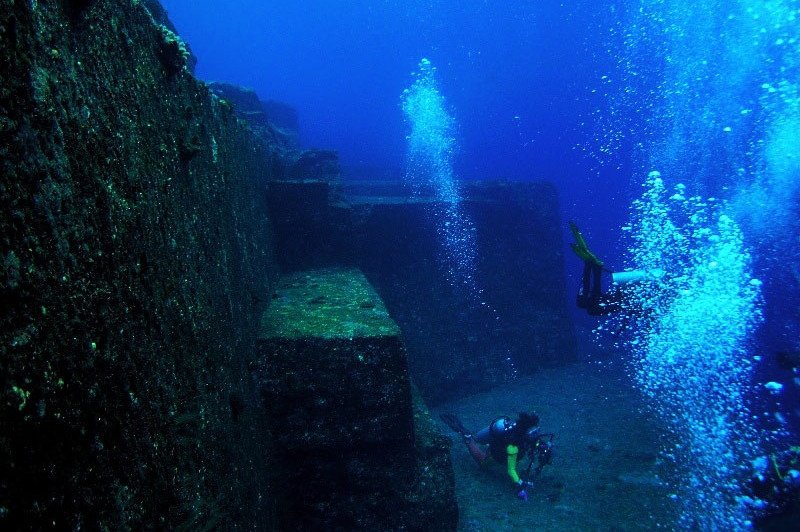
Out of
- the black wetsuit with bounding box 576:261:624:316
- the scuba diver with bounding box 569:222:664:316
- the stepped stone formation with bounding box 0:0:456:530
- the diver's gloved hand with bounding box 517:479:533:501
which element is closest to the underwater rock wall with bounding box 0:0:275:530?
the stepped stone formation with bounding box 0:0:456:530

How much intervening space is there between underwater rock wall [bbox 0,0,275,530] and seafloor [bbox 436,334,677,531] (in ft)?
17.3

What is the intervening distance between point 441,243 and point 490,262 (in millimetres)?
2228

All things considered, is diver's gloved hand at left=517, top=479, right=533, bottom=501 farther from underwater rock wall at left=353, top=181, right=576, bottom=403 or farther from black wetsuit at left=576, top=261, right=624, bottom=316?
underwater rock wall at left=353, top=181, right=576, bottom=403

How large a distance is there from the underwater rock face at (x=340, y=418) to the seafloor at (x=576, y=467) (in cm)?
275

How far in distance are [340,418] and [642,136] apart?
376ft

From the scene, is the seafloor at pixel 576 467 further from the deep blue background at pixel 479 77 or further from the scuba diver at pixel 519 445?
the deep blue background at pixel 479 77

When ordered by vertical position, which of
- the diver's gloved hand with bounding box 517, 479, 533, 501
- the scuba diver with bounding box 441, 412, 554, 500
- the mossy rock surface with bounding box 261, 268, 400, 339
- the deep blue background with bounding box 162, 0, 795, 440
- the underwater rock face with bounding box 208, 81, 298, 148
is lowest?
the diver's gloved hand with bounding box 517, 479, 533, 501

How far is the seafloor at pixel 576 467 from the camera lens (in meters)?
6.48

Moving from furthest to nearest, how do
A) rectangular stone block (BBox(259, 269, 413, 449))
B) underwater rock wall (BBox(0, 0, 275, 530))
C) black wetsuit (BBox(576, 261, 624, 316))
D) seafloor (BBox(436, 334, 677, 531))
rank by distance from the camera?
black wetsuit (BBox(576, 261, 624, 316)) → seafloor (BBox(436, 334, 677, 531)) → rectangular stone block (BBox(259, 269, 413, 449)) → underwater rock wall (BBox(0, 0, 275, 530))

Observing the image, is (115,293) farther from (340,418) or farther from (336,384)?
(340,418)

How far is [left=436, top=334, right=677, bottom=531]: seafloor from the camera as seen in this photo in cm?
648

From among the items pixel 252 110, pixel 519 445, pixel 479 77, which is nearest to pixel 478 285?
pixel 519 445

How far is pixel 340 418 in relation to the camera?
372 cm

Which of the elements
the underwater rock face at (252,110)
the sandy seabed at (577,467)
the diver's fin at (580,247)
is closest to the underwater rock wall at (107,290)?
the underwater rock face at (252,110)
